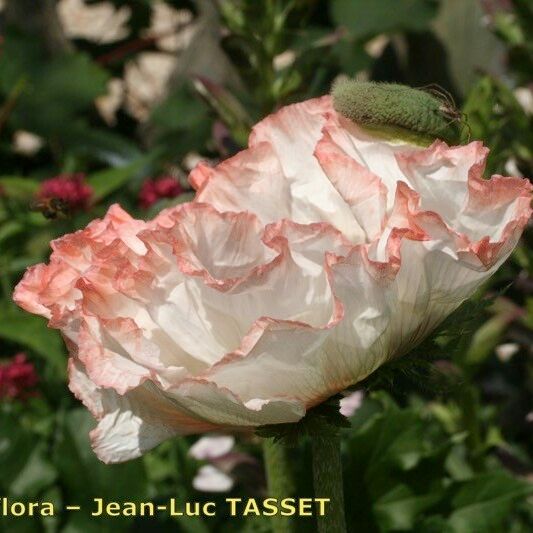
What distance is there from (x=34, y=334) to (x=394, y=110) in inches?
35.6

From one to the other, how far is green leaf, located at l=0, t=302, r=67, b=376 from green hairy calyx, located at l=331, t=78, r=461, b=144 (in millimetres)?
842

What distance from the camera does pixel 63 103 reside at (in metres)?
2.30

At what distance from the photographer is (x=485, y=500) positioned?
1176 millimetres

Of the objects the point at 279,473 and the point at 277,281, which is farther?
the point at 279,473

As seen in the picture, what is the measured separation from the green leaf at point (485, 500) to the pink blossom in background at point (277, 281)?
0.52 m

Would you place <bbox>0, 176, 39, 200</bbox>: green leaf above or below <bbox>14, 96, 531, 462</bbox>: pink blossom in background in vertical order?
below

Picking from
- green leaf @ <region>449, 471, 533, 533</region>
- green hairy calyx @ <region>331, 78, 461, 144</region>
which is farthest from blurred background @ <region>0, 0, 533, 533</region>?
green hairy calyx @ <region>331, 78, 461, 144</region>

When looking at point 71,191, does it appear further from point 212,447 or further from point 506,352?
point 506,352

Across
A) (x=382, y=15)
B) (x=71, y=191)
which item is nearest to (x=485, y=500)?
(x=71, y=191)

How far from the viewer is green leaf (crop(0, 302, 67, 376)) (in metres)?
1.47

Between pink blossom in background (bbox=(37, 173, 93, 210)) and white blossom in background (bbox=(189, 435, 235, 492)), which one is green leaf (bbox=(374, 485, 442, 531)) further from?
pink blossom in background (bbox=(37, 173, 93, 210))

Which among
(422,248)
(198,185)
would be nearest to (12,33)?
(198,185)

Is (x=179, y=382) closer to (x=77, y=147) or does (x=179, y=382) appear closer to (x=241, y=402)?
(x=241, y=402)

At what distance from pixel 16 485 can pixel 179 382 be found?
27.9 inches
